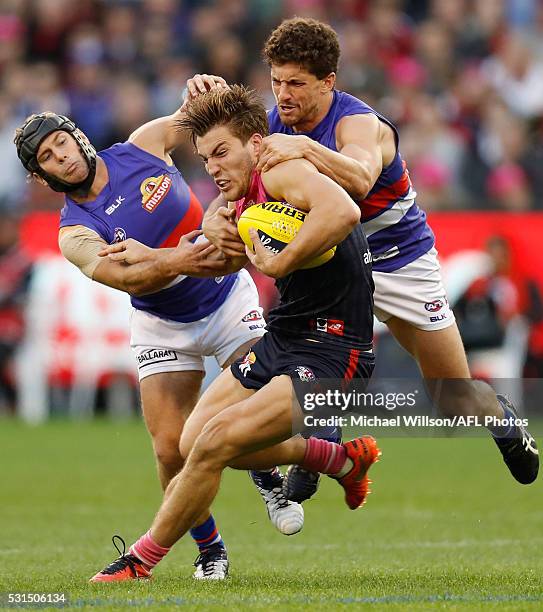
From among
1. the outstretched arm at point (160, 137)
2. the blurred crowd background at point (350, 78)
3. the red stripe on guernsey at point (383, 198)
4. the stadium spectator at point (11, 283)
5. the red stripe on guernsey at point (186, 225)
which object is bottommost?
the stadium spectator at point (11, 283)

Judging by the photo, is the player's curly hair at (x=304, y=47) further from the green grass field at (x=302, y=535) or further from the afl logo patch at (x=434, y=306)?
the green grass field at (x=302, y=535)

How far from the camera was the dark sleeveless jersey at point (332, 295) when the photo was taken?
712cm

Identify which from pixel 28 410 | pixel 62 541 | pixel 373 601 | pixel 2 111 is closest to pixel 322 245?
pixel 373 601

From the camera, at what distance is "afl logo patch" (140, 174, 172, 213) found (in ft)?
27.6

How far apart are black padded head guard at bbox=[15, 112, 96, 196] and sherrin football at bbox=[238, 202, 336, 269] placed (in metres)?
1.61

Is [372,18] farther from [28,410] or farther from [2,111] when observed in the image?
[28,410]

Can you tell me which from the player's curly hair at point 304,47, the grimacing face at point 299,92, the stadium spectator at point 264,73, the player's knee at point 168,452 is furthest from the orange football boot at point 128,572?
the stadium spectator at point 264,73

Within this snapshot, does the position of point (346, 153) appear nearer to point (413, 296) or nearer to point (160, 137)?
point (413, 296)

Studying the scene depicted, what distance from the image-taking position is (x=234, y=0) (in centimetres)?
2053

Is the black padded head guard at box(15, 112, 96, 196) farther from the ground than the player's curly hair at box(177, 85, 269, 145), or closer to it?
closer to it

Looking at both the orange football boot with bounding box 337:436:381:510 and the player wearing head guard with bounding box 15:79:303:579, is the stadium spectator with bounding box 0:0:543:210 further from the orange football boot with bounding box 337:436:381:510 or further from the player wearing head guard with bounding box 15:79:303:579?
the orange football boot with bounding box 337:436:381:510

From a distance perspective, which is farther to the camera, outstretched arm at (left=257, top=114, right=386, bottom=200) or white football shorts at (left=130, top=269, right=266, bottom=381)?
white football shorts at (left=130, top=269, right=266, bottom=381)

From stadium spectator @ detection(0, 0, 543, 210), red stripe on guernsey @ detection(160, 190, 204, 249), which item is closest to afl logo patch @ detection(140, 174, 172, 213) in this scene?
red stripe on guernsey @ detection(160, 190, 204, 249)

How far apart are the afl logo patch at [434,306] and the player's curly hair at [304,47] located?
1.76 metres
